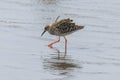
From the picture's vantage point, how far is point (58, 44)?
1136 cm

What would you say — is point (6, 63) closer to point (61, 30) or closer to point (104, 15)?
point (61, 30)

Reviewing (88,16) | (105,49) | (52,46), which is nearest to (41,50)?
(52,46)

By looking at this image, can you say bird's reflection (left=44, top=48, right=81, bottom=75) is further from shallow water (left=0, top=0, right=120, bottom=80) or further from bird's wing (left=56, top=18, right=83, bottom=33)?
bird's wing (left=56, top=18, right=83, bottom=33)

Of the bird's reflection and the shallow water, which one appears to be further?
the bird's reflection

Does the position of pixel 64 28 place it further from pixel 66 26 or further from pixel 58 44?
pixel 58 44

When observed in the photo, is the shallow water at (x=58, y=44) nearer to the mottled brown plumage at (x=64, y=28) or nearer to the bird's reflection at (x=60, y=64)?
the bird's reflection at (x=60, y=64)

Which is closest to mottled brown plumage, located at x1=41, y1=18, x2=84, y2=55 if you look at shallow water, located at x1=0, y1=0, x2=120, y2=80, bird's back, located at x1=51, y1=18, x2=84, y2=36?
bird's back, located at x1=51, y1=18, x2=84, y2=36

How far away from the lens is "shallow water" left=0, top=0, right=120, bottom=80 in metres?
8.91

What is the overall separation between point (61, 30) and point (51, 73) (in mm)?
2487

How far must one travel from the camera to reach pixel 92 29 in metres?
12.7

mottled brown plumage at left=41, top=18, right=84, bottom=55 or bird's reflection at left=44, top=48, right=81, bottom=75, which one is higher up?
mottled brown plumage at left=41, top=18, right=84, bottom=55

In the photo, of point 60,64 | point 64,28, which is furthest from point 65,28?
point 60,64

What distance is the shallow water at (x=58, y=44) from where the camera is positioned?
891cm

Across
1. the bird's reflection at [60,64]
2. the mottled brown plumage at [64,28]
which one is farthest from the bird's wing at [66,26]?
the bird's reflection at [60,64]
